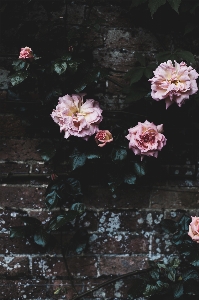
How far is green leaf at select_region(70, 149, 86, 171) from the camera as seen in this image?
1.52 metres

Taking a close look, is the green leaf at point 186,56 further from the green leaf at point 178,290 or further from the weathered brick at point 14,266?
the weathered brick at point 14,266

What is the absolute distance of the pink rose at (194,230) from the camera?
4.82 feet

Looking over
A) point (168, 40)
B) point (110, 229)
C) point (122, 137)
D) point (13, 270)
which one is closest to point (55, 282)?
point (13, 270)

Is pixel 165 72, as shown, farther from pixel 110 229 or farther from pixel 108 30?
pixel 110 229

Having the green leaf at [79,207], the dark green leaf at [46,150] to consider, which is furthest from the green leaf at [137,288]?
the dark green leaf at [46,150]

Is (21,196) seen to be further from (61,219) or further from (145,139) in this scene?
(145,139)

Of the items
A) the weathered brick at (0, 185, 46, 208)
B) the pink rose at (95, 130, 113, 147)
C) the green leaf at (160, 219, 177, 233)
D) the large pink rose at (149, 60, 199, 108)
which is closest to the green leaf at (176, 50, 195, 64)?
the large pink rose at (149, 60, 199, 108)

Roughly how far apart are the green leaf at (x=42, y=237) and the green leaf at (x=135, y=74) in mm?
680

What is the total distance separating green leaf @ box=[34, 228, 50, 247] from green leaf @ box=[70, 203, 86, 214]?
0.15 meters

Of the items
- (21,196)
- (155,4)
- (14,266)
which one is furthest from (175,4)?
(14,266)

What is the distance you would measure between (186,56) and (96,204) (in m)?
0.68

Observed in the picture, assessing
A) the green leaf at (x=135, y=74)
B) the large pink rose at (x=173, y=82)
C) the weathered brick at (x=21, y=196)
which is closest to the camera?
the large pink rose at (x=173, y=82)

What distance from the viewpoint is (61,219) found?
1.52 metres

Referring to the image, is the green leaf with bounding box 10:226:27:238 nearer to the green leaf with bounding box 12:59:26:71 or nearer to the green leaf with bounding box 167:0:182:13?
the green leaf with bounding box 12:59:26:71
